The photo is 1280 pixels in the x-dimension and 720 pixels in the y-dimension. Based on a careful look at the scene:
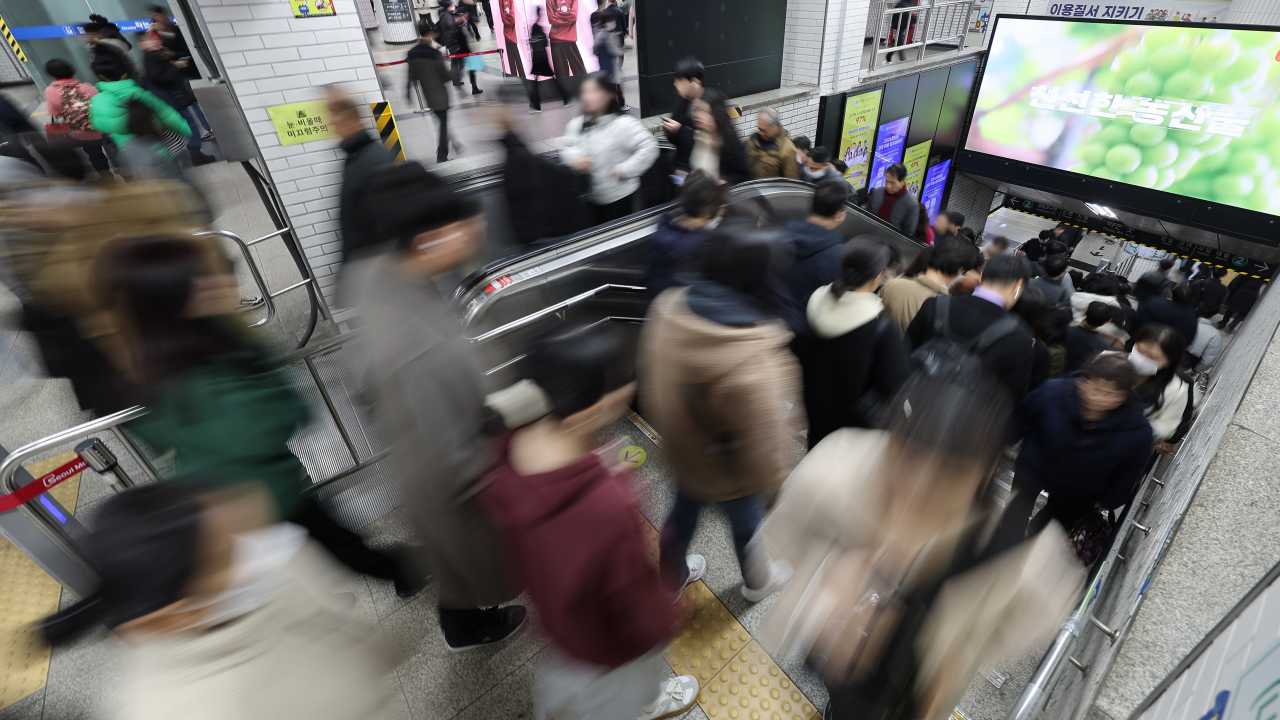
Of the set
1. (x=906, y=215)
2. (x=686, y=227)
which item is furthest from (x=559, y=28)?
(x=686, y=227)

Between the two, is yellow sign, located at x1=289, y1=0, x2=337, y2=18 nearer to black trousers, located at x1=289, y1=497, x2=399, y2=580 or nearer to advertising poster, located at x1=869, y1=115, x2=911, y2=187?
black trousers, located at x1=289, y1=497, x2=399, y2=580

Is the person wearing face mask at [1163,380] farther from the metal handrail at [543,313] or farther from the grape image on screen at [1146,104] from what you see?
the grape image on screen at [1146,104]

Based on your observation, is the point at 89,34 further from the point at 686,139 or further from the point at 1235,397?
the point at 1235,397

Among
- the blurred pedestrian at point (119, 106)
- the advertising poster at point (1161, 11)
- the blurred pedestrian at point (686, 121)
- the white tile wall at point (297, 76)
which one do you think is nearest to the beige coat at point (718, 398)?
the blurred pedestrian at point (686, 121)

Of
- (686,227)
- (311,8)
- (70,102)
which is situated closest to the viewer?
(686,227)

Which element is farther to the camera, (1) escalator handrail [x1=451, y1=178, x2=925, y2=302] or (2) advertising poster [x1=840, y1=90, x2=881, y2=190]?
(2) advertising poster [x1=840, y1=90, x2=881, y2=190]

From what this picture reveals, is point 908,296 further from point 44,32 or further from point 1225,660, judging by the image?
point 44,32

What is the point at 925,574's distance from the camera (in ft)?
4.13

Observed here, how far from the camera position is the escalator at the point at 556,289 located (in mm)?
3072

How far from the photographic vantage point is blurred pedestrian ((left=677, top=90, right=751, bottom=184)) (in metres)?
4.40

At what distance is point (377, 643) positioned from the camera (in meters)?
1.45

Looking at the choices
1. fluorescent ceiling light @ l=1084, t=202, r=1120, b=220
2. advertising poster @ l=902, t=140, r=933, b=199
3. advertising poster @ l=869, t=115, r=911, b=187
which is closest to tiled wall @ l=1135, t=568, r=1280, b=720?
advertising poster @ l=869, t=115, r=911, b=187

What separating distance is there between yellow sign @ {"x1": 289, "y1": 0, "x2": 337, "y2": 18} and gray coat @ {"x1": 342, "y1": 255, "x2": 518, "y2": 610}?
352cm

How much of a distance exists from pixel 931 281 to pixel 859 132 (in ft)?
22.0
